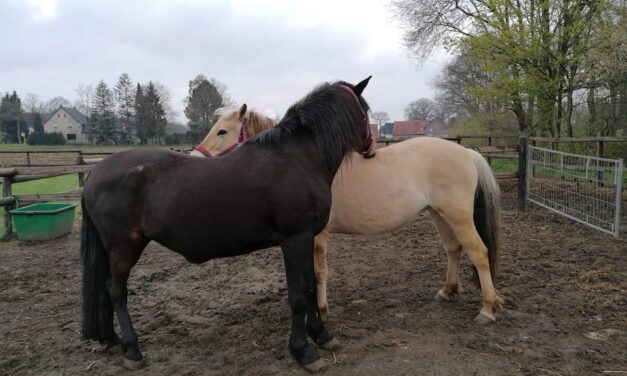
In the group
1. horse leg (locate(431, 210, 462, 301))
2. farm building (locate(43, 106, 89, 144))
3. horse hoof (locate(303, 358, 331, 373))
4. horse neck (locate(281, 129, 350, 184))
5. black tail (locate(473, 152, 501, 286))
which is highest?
farm building (locate(43, 106, 89, 144))

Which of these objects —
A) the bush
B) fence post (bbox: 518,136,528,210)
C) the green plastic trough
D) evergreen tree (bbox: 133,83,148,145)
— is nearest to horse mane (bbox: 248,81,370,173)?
the green plastic trough

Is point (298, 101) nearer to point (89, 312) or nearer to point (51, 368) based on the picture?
point (89, 312)

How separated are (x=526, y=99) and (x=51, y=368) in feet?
41.1

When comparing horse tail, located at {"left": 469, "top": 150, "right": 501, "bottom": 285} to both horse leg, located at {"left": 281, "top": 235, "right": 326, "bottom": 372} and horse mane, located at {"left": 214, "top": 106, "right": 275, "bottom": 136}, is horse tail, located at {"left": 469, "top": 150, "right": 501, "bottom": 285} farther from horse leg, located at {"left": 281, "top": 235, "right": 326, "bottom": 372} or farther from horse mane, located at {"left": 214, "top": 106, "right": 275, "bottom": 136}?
horse mane, located at {"left": 214, "top": 106, "right": 275, "bottom": 136}

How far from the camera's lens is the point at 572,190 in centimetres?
670

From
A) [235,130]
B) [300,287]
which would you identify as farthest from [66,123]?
[300,287]

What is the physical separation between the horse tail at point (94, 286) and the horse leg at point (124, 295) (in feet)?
0.34

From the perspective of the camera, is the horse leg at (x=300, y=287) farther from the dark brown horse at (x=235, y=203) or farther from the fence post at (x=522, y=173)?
the fence post at (x=522, y=173)

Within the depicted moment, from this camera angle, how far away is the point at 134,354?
8.56 feet

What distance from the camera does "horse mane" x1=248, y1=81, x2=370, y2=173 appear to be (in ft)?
8.42

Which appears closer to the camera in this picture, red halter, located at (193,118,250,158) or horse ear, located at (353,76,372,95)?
horse ear, located at (353,76,372,95)

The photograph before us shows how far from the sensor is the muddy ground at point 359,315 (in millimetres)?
2555

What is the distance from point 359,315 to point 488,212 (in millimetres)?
1459

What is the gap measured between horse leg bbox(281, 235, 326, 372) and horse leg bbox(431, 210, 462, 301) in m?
1.54
